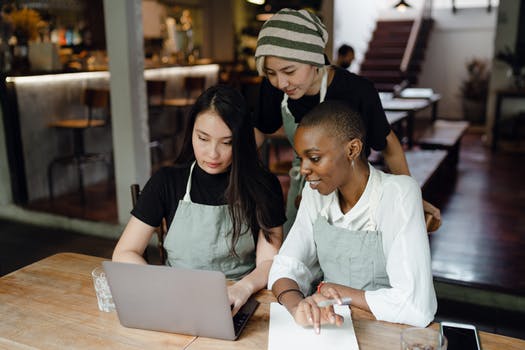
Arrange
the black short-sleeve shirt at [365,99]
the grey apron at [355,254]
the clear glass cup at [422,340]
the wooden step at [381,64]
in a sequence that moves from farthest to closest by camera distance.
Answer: the wooden step at [381,64]
the black short-sleeve shirt at [365,99]
the grey apron at [355,254]
the clear glass cup at [422,340]

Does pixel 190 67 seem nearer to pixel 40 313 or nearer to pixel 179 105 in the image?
pixel 179 105

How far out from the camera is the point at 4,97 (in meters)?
4.45

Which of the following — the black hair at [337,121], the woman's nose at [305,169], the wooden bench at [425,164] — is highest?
the black hair at [337,121]

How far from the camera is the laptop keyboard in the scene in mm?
1253

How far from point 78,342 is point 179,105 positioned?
4891mm

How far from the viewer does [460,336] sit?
118 centimetres

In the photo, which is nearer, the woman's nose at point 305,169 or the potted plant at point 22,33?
the woman's nose at point 305,169

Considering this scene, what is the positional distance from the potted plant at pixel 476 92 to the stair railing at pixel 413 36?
4.18 ft

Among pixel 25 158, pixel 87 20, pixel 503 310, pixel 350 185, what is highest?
pixel 87 20

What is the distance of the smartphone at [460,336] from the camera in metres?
1.14

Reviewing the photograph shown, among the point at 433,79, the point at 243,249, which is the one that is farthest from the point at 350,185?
the point at 433,79

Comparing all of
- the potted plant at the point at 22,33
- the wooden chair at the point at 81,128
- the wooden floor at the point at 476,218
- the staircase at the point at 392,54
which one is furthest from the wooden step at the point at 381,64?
the potted plant at the point at 22,33

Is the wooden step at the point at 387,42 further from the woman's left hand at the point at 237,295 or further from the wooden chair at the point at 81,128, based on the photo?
the woman's left hand at the point at 237,295

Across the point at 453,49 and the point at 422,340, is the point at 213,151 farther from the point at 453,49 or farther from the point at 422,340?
the point at 453,49
